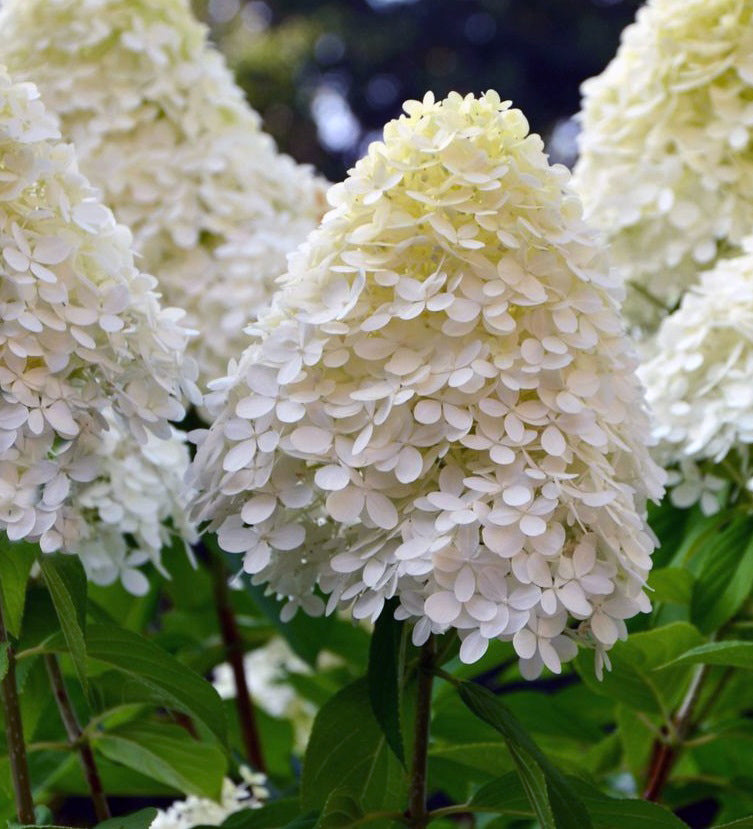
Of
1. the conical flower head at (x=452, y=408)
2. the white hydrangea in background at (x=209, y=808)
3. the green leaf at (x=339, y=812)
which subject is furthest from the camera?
the white hydrangea in background at (x=209, y=808)

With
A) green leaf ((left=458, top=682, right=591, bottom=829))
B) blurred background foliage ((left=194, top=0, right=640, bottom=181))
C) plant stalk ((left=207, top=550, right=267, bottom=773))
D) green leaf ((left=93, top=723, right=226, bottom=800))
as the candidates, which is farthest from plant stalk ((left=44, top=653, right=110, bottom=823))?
blurred background foliage ((left=194, top=0, right=640, bottom=181))

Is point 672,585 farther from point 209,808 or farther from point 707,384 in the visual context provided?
point 209,808

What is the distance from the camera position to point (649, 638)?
922 mm

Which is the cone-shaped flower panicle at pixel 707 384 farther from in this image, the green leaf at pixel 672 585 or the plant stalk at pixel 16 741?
the plant stalk at pixel 16 741

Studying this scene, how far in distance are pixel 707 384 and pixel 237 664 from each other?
57cm

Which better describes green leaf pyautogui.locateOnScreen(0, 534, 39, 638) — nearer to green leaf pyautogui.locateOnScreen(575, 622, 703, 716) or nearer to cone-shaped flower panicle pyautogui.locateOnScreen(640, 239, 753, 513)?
green leaf pyautogui.locateOnScreen(575, 622, 703, 716)

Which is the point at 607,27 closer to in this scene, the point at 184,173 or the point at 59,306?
the point at 184,173

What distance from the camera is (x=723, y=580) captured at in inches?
39.4

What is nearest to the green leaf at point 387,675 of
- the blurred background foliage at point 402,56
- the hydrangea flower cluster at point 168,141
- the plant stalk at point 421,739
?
the plant stalk at point 421,739

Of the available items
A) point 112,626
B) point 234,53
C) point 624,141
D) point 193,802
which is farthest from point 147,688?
point 234,53

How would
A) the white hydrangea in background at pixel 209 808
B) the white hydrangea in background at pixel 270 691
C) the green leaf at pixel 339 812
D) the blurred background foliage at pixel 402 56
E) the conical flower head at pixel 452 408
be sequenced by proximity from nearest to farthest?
the conical flower head at pixel 452 408 < the green leaf at pixel 339 812 < the white hydrangea in background at pixel 209 808 < the white hydrangea in background at pixel 270 691 < the blurred background foliage at pixel 402 56

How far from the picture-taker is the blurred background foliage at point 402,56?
27.6ft

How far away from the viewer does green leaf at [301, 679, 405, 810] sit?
82cm

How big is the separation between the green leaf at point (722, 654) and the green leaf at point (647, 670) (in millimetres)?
50
